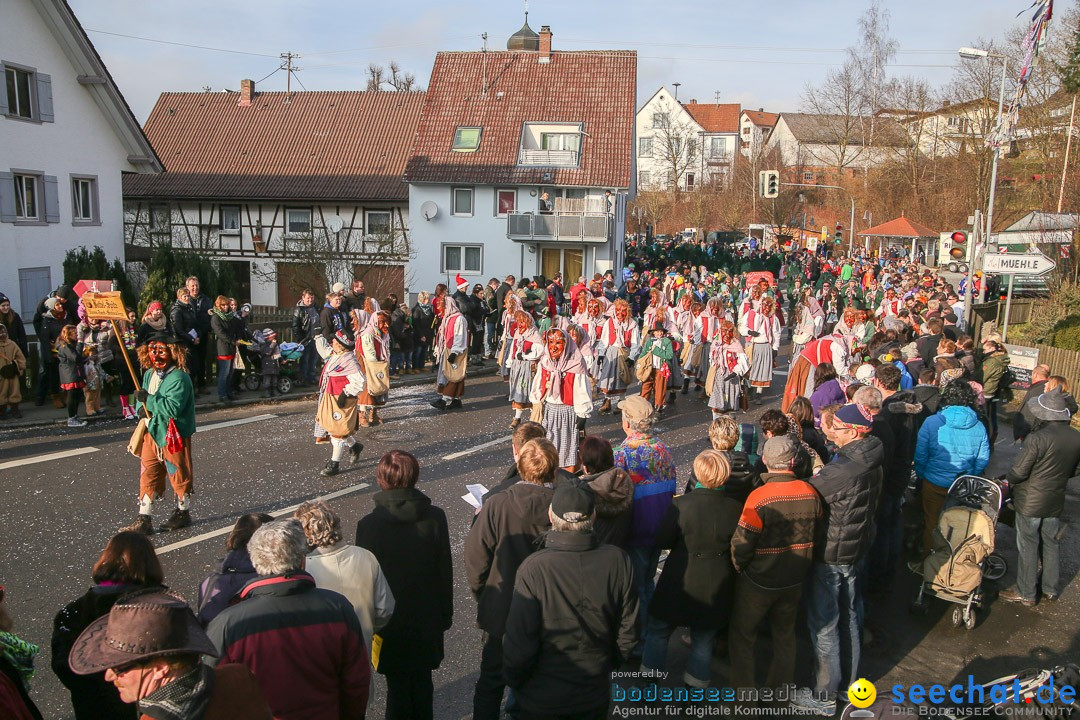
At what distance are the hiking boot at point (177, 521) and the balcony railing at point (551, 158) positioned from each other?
30133mm

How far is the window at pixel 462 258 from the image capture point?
37.8 m

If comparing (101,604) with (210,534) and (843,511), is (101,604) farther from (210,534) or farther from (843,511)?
(210,534)

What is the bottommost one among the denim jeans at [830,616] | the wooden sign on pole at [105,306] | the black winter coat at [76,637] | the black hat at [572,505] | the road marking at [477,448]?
the road marking at [477,448]

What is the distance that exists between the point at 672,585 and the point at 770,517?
73 centimetres

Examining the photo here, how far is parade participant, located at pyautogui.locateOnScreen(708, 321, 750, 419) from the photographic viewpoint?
1263cm

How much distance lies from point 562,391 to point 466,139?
97.8 feet

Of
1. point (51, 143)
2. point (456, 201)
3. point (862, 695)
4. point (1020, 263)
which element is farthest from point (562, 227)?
point (862, 695)

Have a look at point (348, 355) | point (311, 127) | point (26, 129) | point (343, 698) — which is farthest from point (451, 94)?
point (343, 698)

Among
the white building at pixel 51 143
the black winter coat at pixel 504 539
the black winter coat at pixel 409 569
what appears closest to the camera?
the black winter coat at pixel 409 569

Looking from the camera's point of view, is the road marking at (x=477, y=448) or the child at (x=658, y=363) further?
the child at (x=658, y=363)

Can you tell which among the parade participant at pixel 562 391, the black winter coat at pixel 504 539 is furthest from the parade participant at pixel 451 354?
the black winter coat at pixel 504 539

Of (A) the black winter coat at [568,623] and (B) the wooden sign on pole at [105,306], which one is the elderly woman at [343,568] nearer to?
(A) the black winter coat at [568,623]

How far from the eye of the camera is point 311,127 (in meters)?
41.7

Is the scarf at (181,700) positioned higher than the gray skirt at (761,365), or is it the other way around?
the scarf at (181,700)
